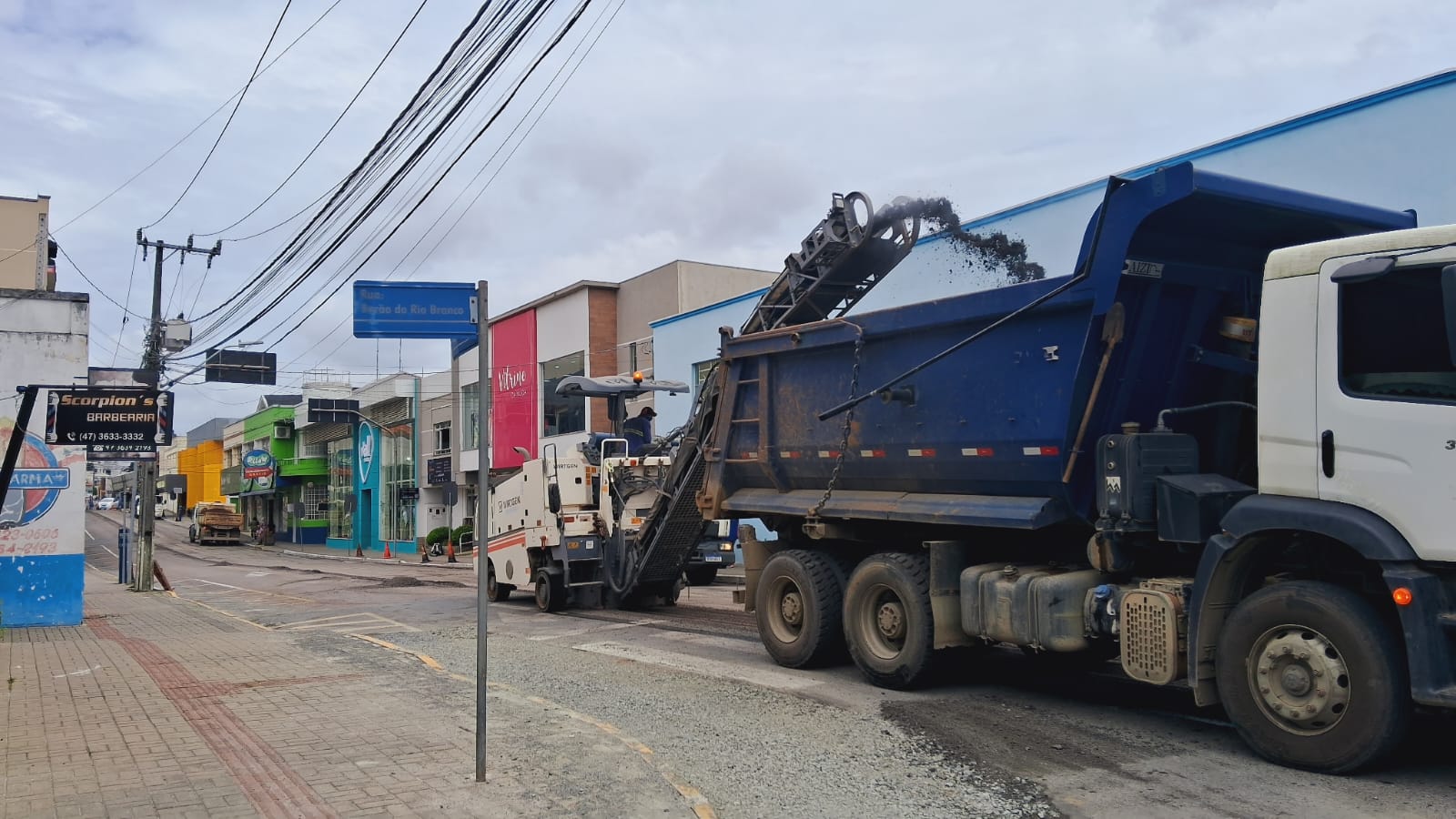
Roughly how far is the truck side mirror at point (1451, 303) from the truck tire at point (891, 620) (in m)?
4.08

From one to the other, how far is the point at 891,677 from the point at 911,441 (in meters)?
1.86

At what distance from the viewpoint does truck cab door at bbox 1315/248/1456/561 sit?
5.58m

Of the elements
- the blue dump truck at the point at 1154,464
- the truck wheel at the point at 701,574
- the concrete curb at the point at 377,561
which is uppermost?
the blue dump truck at the point at 1154,464

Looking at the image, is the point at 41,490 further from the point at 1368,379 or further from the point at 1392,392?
the point at 1392,392

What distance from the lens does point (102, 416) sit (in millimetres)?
14102

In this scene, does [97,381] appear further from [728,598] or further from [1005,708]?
[1005,708]

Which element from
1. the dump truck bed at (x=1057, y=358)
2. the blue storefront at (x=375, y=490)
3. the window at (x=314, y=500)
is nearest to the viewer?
the dump truck bed at (x=1057, y=358)

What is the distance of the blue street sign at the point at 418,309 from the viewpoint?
20.1 feet

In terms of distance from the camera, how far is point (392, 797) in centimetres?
570

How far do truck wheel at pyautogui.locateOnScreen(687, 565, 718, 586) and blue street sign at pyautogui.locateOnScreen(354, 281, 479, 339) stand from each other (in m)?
10.2

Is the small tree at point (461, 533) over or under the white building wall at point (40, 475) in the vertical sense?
under

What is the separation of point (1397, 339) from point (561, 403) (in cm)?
3040

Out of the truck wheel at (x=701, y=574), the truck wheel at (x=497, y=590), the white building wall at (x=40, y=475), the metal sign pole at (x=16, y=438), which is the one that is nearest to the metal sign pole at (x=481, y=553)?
the metal sign pole at (x=16, y=438)

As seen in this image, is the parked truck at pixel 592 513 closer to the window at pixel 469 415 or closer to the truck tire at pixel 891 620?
the truck tire at pixel 891 620
